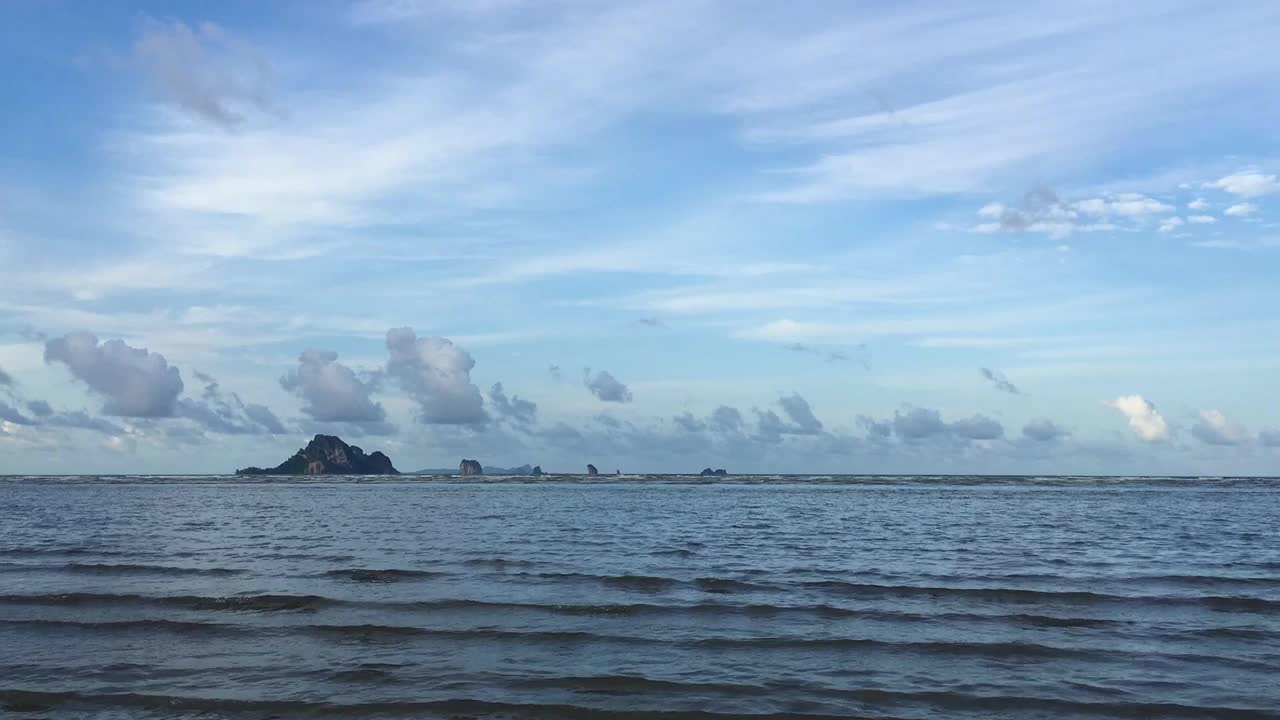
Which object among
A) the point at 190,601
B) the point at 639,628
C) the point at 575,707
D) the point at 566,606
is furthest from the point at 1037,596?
the point at 190,601

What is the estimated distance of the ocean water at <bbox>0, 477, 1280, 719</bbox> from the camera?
18.0 meters

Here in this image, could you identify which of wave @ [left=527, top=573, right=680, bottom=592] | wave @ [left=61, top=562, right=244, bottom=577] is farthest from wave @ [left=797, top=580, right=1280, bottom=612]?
wave @ [left=61, top=562, right=244, bottom=577]

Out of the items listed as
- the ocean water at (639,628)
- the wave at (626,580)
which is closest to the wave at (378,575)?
the ocean water at (639,628)

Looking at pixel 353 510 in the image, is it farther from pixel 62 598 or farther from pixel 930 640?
pixel 930 640

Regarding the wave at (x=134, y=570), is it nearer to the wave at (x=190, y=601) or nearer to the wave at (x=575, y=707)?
the wave at (x=190, y=601)

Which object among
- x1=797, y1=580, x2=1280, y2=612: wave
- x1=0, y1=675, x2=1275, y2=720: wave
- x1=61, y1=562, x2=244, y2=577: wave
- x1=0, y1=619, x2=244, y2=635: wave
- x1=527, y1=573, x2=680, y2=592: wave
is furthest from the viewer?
x1=61, y1=562, x2=244, y2=577: wave

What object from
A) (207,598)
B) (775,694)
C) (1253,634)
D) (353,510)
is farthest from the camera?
(353,510)

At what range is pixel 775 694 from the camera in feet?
60.1

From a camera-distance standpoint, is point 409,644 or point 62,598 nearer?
point 409,644

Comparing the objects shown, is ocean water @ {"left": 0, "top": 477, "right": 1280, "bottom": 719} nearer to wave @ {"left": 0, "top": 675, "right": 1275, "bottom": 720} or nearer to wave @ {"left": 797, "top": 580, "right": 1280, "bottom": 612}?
wave @ {"left": 0, "top": 675, "right": 1275, "bottom": 720}

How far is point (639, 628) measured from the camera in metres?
24.6

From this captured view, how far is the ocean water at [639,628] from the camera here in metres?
18.0

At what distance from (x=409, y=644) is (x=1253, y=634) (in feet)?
76.2

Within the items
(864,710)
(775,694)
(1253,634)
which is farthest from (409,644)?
(1253,634)
